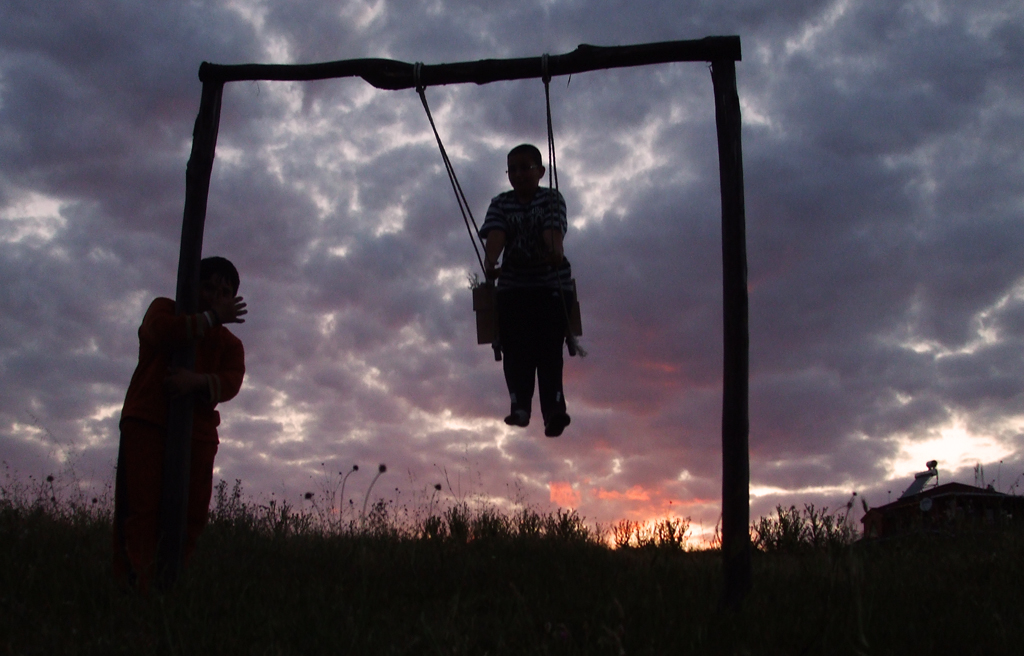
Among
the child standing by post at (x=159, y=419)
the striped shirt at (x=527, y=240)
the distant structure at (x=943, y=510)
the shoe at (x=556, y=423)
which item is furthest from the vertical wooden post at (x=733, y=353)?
the distant structure at (x=943, y=510)

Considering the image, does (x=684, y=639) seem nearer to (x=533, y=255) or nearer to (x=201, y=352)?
(x=201, y=352)

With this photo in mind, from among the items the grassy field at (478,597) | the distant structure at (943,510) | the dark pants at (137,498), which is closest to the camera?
the grassy field at (478,597)

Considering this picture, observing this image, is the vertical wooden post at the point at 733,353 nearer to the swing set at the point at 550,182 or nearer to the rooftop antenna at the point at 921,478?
the swing set at the point at 550,182

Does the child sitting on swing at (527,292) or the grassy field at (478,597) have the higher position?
the child sitting on swing at (527,292)

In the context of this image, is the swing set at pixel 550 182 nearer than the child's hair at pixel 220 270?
Yes

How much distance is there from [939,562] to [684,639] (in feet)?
10.8

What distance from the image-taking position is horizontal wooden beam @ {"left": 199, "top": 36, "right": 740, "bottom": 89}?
5574 mm

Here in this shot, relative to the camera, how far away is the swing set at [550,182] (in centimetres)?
495

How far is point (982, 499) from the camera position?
9.70 m

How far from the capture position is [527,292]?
709 centimetres

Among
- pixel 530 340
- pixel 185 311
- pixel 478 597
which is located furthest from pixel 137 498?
pixel 530 340

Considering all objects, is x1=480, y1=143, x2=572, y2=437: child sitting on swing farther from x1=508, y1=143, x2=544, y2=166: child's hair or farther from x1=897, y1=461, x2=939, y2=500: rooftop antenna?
x1=897, y1=461, x2=939, y2=500: rooftop antenna

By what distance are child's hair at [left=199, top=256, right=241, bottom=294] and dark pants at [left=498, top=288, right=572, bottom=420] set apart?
229 centimetres

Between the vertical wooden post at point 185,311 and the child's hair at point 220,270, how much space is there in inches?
3.9
